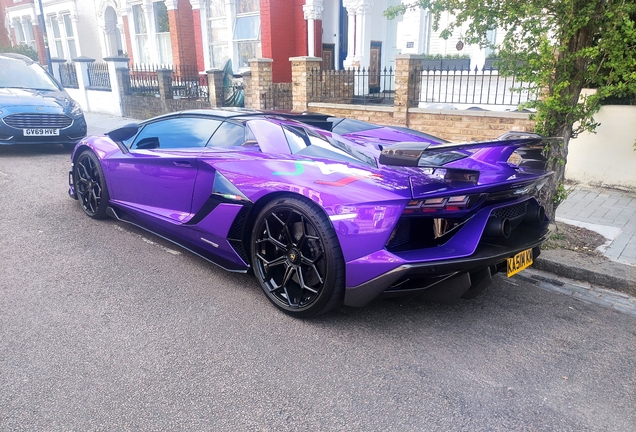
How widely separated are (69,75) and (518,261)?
19.2m

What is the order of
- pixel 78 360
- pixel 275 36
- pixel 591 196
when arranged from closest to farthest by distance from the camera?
pixel 78 360
pixel 591 196
pixel 275 36

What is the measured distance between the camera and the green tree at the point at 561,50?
3.91 metres

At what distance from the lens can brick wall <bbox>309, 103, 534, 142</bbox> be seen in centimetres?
754

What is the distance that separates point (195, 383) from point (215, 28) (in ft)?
52.4

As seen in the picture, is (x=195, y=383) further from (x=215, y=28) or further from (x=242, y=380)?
(x=215, y=28)

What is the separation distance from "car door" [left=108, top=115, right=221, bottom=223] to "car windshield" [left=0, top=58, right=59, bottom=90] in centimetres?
649

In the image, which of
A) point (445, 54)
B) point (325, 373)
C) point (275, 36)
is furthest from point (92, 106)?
point (325, 373)

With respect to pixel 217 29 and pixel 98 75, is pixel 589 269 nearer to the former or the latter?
pixel 217 29

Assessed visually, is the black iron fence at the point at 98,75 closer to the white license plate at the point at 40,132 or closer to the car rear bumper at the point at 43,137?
the car rear bumper at the point at 43,137

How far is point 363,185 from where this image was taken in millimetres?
2838

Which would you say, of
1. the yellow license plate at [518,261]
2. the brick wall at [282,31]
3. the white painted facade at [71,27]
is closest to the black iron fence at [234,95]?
the brick wall at [282,31]

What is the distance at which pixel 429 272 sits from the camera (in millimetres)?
2758

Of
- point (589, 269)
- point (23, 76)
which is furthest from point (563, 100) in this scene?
point (23, 76)

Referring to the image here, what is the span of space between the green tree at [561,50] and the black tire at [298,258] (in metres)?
2.23
